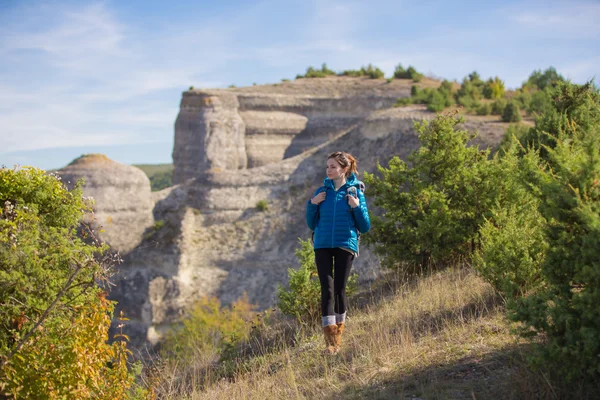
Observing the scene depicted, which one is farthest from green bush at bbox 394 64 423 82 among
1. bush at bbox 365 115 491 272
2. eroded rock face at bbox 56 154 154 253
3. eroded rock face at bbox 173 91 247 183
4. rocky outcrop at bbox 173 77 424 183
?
bush at bbox 365 115 491 272

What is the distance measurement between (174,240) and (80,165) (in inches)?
231

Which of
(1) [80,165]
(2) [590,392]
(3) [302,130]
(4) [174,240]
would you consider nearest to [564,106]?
(2) [590,392]

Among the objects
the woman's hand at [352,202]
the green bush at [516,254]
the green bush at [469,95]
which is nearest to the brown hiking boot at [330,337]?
the woman's hand at [352,202]

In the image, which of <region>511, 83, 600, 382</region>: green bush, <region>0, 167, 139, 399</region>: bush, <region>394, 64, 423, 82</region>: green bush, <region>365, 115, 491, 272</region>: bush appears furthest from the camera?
<region>394, 64, 423, 82</region>: green bush

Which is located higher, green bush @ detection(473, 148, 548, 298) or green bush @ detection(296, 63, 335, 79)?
green bush @ detection(296, 63, 335, 79)

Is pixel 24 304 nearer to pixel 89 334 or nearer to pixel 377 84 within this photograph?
pixel 89 334

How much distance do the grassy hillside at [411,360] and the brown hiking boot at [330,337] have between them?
105mm

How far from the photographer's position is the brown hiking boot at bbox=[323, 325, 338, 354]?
519cm

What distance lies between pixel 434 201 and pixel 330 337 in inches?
153

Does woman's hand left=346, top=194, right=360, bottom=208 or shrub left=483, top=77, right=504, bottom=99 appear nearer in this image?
woman's hand left=346, top=194, right=360, bottom=208

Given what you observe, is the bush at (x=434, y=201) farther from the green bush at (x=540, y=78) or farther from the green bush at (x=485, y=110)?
the green bush at (x=540, y=78)

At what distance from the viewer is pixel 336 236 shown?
522 centimetres

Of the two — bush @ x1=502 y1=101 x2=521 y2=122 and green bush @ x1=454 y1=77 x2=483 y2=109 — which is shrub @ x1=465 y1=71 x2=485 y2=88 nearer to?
green bush @ x1=454 y1=77 x2=483 y2=109

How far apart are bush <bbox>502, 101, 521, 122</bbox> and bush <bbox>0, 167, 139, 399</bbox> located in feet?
71.6
